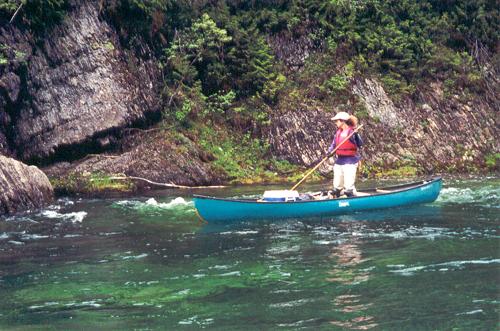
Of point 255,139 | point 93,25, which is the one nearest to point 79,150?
point 93,25

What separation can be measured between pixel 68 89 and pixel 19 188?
19.5 feet

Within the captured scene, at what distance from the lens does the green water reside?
8.23m

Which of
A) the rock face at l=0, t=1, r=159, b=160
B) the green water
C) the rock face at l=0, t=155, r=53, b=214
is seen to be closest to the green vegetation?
the rock face at l=0, t=1, r=159, b=160

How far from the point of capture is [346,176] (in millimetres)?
17406

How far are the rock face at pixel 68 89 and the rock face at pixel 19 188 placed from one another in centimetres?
345

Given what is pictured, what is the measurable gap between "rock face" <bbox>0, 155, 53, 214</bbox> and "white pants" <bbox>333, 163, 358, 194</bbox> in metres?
8.26

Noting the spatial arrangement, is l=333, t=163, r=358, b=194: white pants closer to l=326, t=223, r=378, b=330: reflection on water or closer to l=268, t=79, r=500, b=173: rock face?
l=326, t=223, r=378, b=330: reflection on water

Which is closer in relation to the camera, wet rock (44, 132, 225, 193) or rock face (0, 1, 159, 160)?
rock face (0, 1, 159, 160)

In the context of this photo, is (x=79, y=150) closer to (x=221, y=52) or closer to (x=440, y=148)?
(x=221, y=52)

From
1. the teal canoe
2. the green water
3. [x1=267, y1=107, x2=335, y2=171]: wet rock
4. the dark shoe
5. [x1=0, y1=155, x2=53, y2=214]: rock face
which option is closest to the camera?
the green water

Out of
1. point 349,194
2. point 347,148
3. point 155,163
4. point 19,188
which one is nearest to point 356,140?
point 347,148

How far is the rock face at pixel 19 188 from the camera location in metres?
18.0

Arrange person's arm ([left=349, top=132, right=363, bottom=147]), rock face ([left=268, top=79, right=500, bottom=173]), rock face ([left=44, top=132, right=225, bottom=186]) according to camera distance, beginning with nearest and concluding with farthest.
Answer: person's arm ([left=349, top=132, right=363, bottom=147])
rock face ([left=44, top=132, right=225, bottom=186])
rock face ([left=268, top=79, right=500, bottom=173])

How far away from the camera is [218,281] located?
33.3 ft
